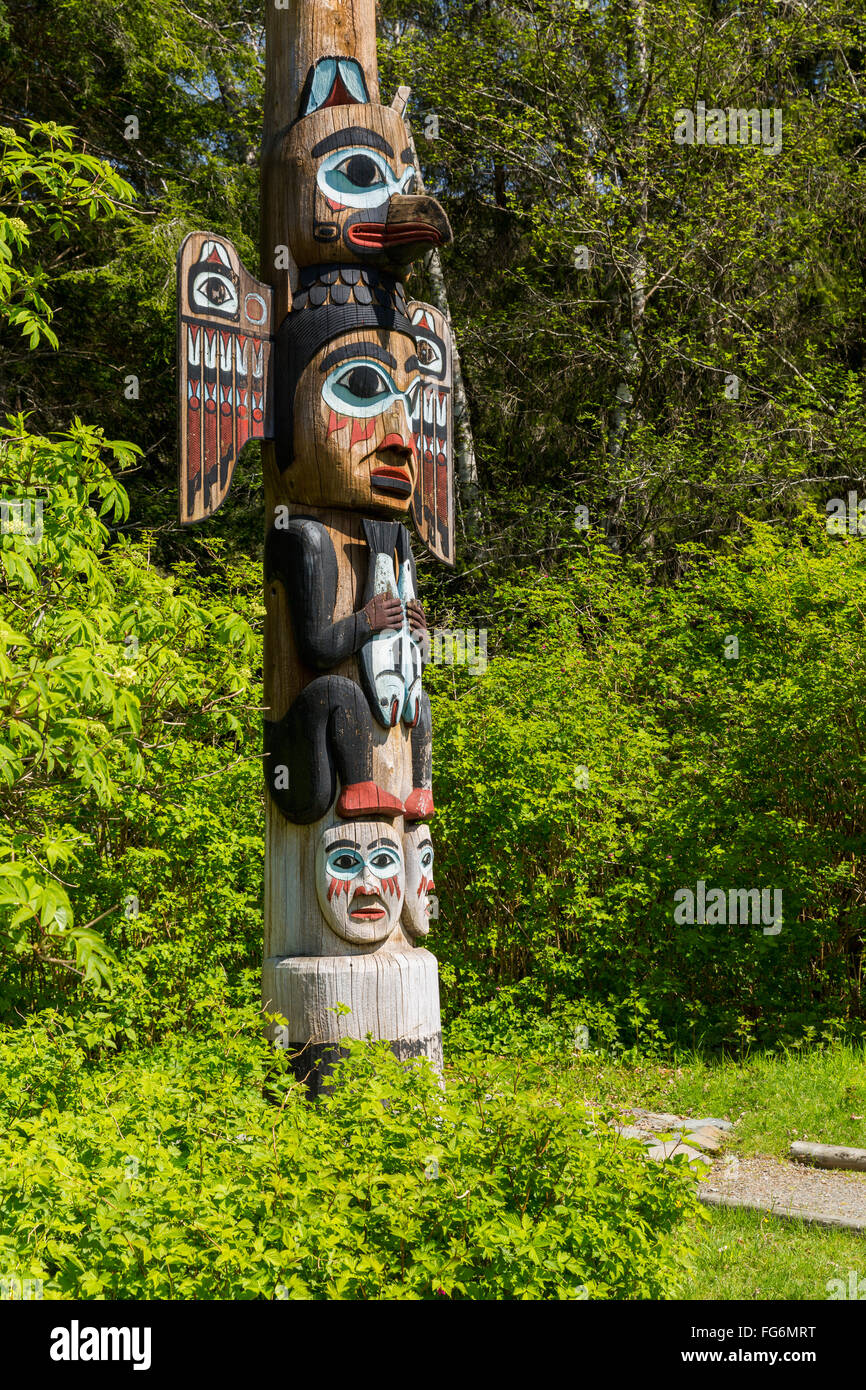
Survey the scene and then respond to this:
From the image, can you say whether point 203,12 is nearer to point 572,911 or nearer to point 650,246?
point 650,246

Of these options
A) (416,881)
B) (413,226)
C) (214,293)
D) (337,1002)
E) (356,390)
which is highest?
(413,226)

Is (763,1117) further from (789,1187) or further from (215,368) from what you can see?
(215,368)

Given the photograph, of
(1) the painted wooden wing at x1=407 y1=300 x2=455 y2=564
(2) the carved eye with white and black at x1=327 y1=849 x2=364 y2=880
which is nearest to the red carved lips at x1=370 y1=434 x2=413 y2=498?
(1) the painted wooden wing at x1=407 y1=300 x2=455 y2=564

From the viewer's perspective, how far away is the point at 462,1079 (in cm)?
389

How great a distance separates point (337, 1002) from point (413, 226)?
3089 mm

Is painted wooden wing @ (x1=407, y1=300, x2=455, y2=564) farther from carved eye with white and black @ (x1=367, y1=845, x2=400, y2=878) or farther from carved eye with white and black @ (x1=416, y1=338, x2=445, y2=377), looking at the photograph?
carved eye with white and black @ (x1=367, y1=845, x2=400, y2=878)

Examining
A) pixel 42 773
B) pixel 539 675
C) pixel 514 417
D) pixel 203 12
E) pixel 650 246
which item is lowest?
pixel 42 773

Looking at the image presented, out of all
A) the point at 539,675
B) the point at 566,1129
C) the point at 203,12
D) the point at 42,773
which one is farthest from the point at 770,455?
the point at 566,1129

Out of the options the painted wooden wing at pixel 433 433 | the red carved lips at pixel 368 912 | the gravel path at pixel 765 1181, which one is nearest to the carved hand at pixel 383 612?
the painted wooden wing at pixel 433 433

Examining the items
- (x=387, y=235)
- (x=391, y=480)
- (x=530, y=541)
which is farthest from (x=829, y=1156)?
(x=530, y=541)

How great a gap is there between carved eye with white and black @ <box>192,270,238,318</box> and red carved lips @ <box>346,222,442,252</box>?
1.82 feet

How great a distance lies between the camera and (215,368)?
15.8 ft

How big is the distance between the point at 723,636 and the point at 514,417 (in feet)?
20.5

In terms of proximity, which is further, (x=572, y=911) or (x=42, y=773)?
(x=572, y=911)
